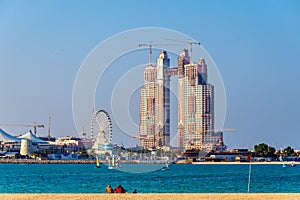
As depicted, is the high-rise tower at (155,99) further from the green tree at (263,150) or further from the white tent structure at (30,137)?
the white tent structure at (30,137)

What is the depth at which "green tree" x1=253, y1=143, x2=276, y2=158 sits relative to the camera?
518ft

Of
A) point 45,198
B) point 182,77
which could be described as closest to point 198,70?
point 182,77

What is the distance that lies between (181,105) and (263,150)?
57930mm

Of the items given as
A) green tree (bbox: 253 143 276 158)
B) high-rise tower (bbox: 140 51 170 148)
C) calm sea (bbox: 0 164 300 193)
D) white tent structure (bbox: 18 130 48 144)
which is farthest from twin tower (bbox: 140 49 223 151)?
white tent structure (bbox: 18 130 48 144)

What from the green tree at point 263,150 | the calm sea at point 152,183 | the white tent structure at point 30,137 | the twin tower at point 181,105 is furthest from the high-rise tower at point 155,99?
the white tent structure at point 30,137

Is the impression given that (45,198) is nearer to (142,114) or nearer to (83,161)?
(142,114)

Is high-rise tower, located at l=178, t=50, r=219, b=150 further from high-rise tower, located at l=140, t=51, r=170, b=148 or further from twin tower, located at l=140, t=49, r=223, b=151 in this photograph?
high-rise tower, located at l=140, t=51, r=170, b=148

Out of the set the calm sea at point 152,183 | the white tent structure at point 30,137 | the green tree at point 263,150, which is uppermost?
the white tent structure at point 30,137

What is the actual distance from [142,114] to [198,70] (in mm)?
36944

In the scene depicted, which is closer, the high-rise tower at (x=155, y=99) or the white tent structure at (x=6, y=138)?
the high-rise tower at (x=155, y=99)

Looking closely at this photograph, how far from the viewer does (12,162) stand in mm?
159750

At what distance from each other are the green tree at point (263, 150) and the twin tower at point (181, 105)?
28.4 meters

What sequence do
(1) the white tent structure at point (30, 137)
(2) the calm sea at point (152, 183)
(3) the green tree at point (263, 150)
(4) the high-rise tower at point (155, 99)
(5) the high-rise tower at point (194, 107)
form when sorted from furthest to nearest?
(1) the white tent structure at point (30, 137) → (3) the green tree at point (263, 150) → (5) the high-rise tower at point (194, 107) → (4) the high-rise tower at point (155, 99) → (2) the calm sea at point (152, 183)

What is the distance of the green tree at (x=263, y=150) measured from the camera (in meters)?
158
